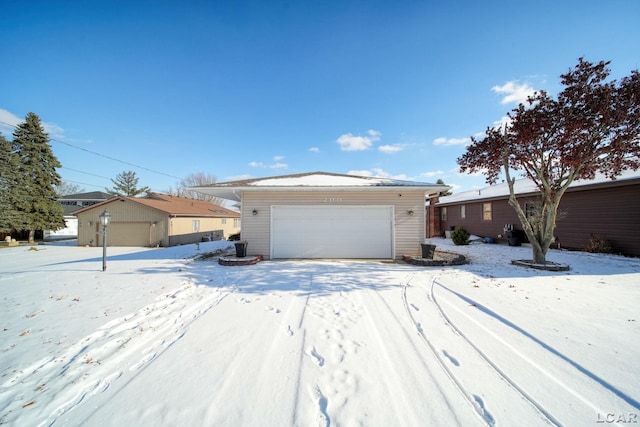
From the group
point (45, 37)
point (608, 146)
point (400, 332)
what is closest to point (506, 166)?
point (608, 146)

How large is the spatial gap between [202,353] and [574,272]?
9.03 metres

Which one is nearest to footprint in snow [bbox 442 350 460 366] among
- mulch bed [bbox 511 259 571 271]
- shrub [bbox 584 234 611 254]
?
mulch bed [bbox 511 259 571 271]

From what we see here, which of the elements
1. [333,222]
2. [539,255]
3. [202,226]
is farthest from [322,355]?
[202,226]

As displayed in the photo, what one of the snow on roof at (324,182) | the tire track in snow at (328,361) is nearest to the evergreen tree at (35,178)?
the snow on roof at (324,182)

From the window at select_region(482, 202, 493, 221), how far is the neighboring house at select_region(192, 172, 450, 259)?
26.1ft

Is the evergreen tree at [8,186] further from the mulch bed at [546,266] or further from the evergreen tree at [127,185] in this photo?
the mulch bed at [546,266]

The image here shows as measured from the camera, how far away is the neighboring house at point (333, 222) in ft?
28.2

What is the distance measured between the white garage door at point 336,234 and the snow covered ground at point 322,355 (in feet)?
11.5

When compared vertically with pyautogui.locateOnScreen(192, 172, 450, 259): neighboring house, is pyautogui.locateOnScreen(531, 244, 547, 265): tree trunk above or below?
below

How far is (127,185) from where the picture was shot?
3369 cm

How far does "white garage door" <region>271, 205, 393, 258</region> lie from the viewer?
340 inches

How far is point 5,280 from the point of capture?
6250 mm

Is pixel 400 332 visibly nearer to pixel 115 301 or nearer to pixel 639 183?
pixel 115 301

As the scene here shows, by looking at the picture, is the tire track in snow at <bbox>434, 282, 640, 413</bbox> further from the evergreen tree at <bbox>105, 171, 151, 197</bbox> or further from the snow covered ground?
the evergreen tree at <bbox>105, 171, 151, 197</bbox>
